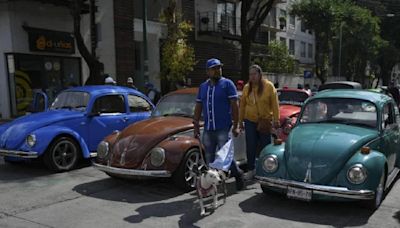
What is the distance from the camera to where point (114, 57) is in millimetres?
23469

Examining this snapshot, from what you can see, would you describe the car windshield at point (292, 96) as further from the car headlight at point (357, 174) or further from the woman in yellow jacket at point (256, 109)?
the car headlight at point (357, 174)

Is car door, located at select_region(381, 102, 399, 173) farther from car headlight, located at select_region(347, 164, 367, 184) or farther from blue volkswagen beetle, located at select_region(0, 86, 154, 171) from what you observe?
blue volkswagen beetle, located at select_region(0, 86, 154, 171)

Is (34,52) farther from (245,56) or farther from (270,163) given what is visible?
(270,163)

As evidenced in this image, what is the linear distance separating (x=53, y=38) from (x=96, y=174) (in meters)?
12.1

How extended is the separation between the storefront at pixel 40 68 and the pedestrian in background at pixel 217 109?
44.2 feet

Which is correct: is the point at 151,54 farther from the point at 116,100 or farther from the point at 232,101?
the point at 232,101

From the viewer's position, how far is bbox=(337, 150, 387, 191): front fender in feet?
18.5

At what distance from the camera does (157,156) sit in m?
6.79

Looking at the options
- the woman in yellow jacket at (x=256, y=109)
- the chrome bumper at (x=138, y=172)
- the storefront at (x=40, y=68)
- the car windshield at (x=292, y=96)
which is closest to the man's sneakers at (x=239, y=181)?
the woman in yellow jacket at (x=256, y=109)

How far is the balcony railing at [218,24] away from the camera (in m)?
30.7

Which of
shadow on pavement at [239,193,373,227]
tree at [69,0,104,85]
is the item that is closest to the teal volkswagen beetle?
shadow on pavement at [239,193,373,227]

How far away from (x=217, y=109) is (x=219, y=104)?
8 cm

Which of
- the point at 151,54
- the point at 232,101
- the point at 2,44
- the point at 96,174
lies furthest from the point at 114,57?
the point at 232,101

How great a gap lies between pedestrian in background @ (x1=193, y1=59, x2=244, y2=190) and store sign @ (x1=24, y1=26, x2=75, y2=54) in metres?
13.5
